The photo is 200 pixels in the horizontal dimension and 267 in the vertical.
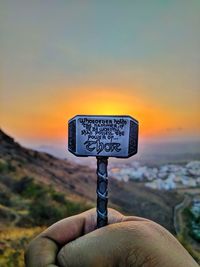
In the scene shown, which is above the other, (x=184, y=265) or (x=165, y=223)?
(x=184, y=265)

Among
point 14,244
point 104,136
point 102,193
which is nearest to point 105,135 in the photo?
point 104,136

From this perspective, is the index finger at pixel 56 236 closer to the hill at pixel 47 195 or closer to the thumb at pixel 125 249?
the thumb at pixel 125 249

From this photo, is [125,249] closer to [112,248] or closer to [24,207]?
[112,248]

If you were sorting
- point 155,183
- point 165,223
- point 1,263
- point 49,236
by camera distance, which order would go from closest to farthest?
1. point 49,236
2. point 1,263
3. point 165,223
4. point 155,183

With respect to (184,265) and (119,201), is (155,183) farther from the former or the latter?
(184,265)

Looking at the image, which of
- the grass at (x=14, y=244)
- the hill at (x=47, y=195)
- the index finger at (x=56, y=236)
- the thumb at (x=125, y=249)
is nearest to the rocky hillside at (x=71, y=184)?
the hill at (x=47, y=195)

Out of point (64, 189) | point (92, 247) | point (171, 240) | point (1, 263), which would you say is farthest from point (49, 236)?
point (64, 189)
